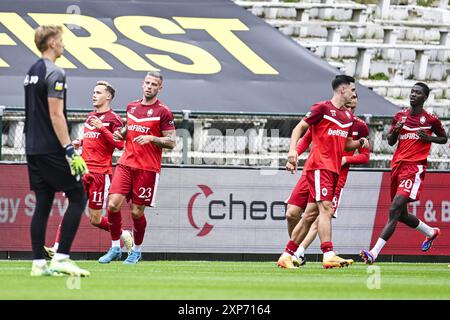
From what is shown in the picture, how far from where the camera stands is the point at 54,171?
1261 cm

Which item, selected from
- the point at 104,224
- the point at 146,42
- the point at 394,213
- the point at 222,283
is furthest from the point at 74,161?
the point at 146,42

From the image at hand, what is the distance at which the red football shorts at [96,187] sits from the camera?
17656 mm

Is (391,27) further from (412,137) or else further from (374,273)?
(374,273)

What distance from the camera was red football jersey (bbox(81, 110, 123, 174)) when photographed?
57.3ft

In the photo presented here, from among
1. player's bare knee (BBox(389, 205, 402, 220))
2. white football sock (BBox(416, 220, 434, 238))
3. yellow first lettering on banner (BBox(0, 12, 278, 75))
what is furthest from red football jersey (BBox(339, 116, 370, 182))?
yellow first lettering on banner (BBox(0, 12, 278, 75))

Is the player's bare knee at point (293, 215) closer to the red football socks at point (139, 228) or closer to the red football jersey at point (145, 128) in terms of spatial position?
Answer: the red football jersey at point (145, 128)

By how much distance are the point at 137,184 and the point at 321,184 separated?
8.33 ft

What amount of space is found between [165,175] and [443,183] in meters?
4.33

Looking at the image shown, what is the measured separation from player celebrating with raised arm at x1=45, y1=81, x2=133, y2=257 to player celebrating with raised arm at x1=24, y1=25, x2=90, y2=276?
4.63 metres

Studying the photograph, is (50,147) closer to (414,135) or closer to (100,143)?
(100,143)

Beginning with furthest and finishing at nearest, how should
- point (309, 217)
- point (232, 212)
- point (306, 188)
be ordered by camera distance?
point (232, 212) → point (306, 188) → point (309, 217)

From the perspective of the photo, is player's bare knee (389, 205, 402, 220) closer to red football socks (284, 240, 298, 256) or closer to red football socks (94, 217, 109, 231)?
red football socks (284, 240, 298, 256)

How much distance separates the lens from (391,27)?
2931 cm
